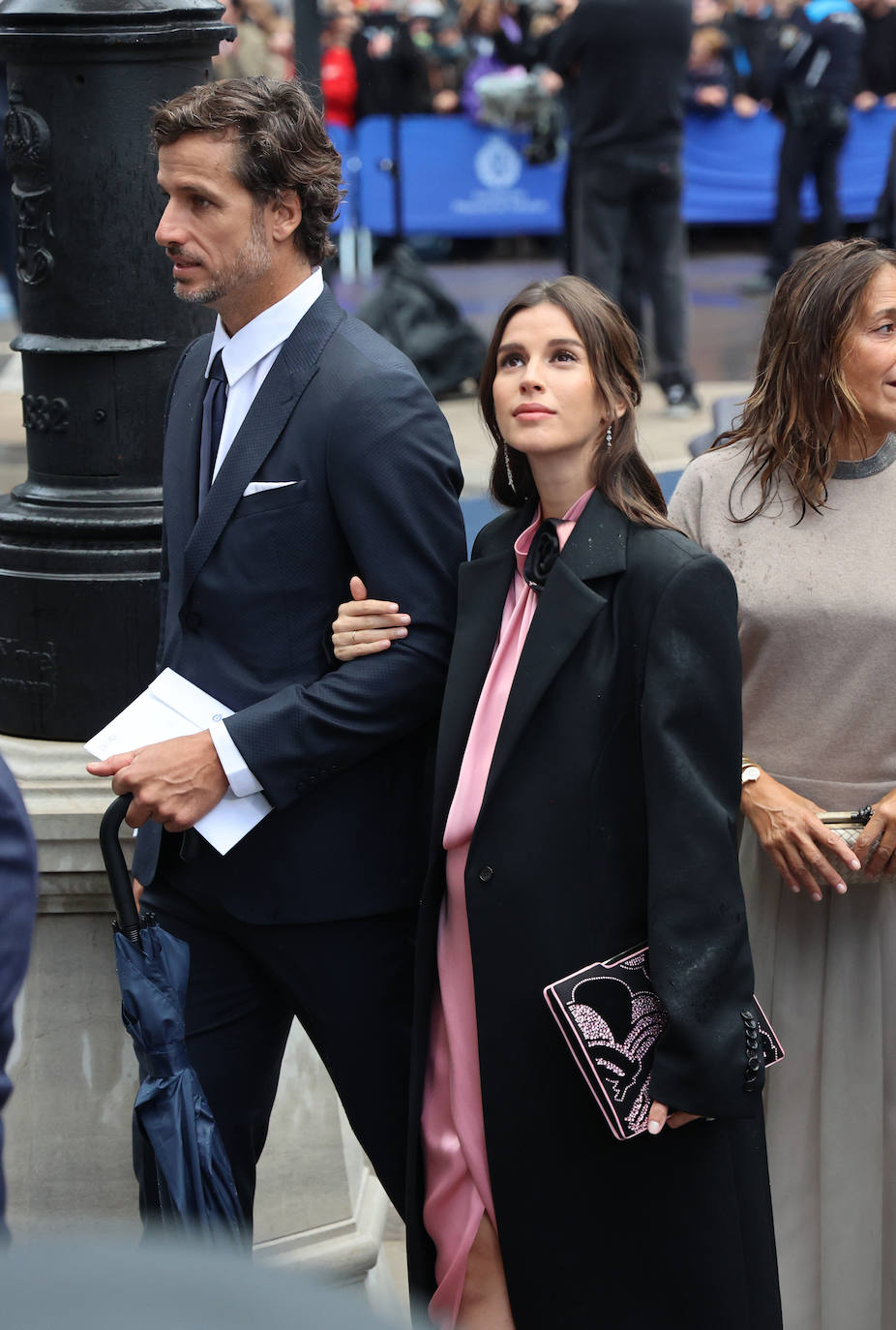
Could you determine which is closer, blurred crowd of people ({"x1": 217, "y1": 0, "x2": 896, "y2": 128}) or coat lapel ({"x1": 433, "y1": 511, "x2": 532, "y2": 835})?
coat lapel ({"x1": 433, "y1": 511, "x2": 532, "y2": 835})

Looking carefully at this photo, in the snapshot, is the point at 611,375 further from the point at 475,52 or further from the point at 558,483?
the point at 475,52

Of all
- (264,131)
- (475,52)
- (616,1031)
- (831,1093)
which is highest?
(264,131)

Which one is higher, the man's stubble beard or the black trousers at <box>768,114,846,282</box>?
the man's stubble beard

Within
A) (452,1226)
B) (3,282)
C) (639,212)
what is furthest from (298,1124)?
(3,282)

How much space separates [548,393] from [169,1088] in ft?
3.58

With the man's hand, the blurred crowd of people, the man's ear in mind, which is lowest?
the blurred crowd of people

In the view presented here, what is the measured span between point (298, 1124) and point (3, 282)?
36.1 feet

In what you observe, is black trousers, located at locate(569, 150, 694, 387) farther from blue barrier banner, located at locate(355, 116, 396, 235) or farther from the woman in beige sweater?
blue barrier banner, located at locate(355, 116, 396, 235)

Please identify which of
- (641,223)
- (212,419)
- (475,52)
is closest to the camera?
(212,419)

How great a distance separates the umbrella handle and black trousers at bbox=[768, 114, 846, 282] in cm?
1195

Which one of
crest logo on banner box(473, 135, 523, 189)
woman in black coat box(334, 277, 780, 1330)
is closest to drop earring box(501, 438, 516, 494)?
woman in black coat box(334, 277, 780, 1330)

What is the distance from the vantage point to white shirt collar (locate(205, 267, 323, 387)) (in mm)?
Result: 2557

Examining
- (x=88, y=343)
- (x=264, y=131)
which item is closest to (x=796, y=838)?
(x=264, y=131)

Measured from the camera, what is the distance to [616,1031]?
2.33 m
